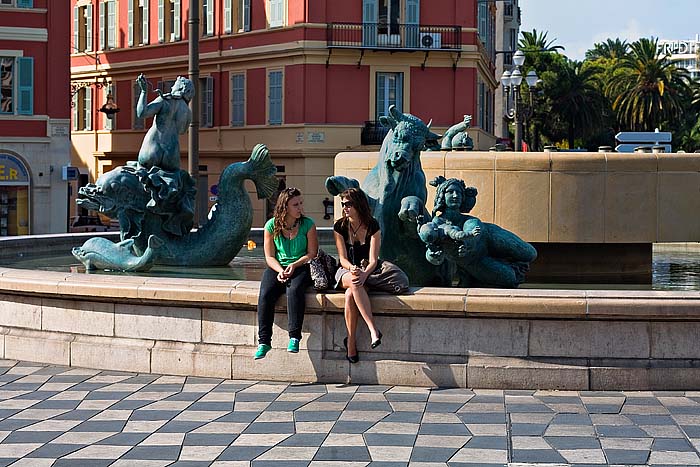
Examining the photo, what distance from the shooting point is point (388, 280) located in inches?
348

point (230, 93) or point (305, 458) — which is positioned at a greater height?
point (230, 93)

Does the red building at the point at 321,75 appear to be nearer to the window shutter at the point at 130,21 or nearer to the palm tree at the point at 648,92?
the window shutter at the point at 130,21

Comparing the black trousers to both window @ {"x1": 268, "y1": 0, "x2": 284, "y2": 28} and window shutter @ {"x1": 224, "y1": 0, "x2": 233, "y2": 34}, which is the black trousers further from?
window shutter @ {"x1": 224, "y1": 0, "x2": 233, "y2": 34}

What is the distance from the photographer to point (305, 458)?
6793 mm

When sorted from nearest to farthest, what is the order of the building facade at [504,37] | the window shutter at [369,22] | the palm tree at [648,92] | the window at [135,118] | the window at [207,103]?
the window shutter at [369,22]
the window at [207,103]
the window at [135,118]
the palm tree at [648,92]
the building facade at [504,37]

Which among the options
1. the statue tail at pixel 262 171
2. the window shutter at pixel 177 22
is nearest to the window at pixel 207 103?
the window shutter at pixel 177 22

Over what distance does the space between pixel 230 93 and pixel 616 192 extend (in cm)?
3071

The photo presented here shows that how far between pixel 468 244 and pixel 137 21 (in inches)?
1513

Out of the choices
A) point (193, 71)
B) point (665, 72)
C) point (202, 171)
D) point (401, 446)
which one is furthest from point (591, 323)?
point (665, 72)

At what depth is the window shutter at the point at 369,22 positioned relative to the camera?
3999cm

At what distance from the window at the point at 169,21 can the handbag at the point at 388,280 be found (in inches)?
1431

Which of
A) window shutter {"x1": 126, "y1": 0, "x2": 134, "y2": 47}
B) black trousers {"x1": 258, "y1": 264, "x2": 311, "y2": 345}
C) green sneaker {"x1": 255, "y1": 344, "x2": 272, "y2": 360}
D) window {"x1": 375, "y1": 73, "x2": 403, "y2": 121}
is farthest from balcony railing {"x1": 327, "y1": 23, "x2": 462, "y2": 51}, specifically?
green sneaker {"x1": 255, "y1": 344, "x2": 272, "y2": 360}

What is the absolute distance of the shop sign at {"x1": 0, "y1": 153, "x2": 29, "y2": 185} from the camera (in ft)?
116

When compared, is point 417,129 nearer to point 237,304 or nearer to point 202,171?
point 237,304
